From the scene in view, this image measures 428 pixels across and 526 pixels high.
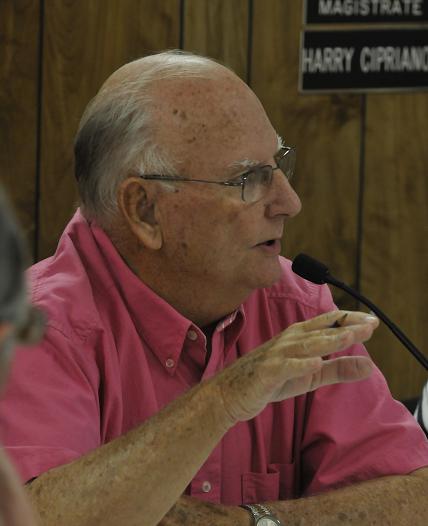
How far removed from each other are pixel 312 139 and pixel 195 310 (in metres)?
1.20

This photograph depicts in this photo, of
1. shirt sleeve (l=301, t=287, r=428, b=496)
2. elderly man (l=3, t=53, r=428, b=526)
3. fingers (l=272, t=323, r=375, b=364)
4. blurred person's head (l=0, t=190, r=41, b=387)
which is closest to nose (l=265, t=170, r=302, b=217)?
elderly man (l=3, t=53, r=428, b=526)

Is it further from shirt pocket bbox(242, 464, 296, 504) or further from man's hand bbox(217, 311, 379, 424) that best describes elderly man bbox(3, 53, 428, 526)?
man's hand bbox(217, 311, 379, 424)

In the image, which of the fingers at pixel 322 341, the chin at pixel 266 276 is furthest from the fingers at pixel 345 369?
the chin at pixel 266 276

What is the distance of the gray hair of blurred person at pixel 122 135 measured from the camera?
5.61ft

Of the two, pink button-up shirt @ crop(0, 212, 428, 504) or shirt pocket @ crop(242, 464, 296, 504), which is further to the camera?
shirt pocket @ crop(242, 464, 296, 504)

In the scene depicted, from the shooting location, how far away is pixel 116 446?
4.83 feet

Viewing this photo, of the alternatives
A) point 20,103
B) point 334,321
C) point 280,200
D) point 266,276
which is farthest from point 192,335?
point 20,103

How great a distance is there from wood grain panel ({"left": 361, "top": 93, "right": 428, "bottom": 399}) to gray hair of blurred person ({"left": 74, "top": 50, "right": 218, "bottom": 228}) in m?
1.20

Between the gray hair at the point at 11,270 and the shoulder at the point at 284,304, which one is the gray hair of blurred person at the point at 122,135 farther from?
the gray hair at the point at 11,270

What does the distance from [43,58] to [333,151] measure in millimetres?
754

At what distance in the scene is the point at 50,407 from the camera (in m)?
1.57

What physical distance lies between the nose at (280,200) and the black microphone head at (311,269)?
0.07 meters

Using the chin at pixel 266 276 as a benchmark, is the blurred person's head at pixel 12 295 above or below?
above

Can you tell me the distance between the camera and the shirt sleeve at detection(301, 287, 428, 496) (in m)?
1.78
